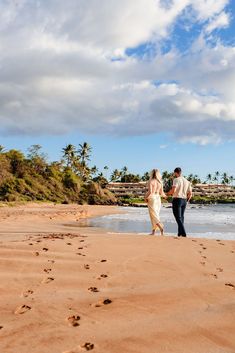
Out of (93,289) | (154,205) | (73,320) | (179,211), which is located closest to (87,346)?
(73,320)

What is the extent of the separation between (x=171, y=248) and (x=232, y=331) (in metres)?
3.92

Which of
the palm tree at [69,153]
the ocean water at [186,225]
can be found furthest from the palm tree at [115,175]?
the ocean water at [186,225]

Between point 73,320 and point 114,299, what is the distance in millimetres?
744

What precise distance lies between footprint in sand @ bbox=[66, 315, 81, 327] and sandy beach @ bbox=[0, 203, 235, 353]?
1cm

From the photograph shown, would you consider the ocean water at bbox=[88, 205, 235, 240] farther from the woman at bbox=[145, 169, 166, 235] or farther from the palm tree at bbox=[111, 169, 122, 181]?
the palm tree at bbox=[111, 169, 122, 181]

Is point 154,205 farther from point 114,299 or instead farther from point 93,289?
point 114,299

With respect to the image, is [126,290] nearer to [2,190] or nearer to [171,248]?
[171,248]

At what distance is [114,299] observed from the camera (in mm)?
4430

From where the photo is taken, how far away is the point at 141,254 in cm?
672

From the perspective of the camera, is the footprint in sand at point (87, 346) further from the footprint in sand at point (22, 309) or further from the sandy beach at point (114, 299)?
the footprint in sand at point (22, 309)

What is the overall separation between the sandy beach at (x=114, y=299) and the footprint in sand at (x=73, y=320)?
0.03 feet

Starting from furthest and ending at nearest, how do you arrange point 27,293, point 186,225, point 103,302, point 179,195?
point 186,225, point 179,195, point 27,293, point 103,302

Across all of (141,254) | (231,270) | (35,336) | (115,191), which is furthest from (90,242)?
(115,191)

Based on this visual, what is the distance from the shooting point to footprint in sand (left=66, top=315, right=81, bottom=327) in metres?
3.70
